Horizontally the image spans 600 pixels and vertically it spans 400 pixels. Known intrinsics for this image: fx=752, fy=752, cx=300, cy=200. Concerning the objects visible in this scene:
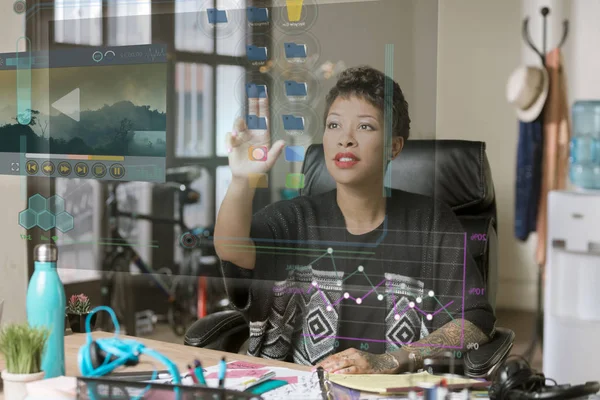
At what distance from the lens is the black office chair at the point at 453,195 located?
172 cm

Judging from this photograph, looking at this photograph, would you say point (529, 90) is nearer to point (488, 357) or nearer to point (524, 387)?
point (488, 357)

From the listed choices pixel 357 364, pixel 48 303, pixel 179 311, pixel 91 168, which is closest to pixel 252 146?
pixel 91 168

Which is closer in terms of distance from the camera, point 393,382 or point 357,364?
point 393,382

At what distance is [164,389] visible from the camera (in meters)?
1.09

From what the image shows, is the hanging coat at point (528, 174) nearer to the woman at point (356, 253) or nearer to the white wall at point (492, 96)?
the white wall at point (492, 96)

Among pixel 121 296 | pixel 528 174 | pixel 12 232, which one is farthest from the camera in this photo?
pixel 121 296

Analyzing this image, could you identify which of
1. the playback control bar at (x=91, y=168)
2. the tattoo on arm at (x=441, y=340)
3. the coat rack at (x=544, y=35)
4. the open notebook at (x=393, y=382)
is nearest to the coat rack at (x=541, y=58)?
the coat rack at (x=544, y=35)

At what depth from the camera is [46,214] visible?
206 cm

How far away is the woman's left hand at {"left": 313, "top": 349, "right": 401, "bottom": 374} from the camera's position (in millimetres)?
1515

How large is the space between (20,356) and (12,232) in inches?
42.1

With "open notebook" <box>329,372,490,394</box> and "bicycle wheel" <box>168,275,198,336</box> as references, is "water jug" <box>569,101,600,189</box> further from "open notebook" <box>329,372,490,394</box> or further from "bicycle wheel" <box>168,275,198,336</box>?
"bicycle wheel" <box>168,275,198,336</box>

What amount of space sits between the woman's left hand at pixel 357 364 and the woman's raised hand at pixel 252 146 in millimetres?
501

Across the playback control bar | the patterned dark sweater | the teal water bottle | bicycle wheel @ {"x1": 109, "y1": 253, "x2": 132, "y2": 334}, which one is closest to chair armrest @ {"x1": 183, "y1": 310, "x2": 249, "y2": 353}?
the patterned dark sweater

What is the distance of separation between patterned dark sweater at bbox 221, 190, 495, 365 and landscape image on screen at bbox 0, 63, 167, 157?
15.1 inches
